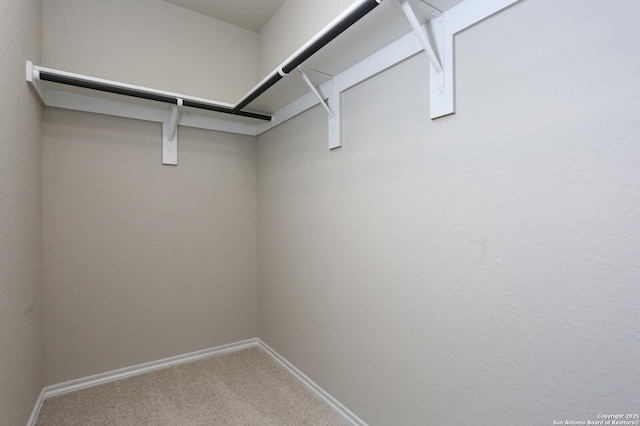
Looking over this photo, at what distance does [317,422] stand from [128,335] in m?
1.45

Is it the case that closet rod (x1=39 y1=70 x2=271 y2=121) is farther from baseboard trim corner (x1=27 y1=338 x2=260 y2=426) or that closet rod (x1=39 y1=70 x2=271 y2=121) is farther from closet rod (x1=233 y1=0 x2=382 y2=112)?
baseboard trim corner (x1=27 y1=338 x2=260 y2=426)

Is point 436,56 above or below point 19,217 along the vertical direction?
above

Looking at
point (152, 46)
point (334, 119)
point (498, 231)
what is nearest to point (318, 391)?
point (498, 231)

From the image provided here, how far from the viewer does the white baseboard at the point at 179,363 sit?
5.83ft

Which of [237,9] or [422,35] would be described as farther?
[237,9]

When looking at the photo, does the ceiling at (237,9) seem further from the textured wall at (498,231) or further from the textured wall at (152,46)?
the textured wall at (498,231)

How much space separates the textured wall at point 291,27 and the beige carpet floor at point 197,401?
2.27m

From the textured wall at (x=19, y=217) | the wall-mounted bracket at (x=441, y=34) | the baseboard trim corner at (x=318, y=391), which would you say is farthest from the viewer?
the baseboard trim corner at (x=318, y=391)

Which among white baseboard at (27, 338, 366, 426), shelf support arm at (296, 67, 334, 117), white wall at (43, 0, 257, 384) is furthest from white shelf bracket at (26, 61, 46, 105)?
white baseboard at (27, 338, 366, 426)

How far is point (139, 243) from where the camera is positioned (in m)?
2.26

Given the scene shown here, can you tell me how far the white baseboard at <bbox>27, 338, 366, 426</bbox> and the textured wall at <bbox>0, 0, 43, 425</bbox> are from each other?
16 centimetres

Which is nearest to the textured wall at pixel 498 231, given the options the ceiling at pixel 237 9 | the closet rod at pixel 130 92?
the closet rod at pixel 130 92

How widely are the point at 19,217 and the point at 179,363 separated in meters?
1.46

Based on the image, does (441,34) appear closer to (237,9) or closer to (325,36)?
(325,36)
